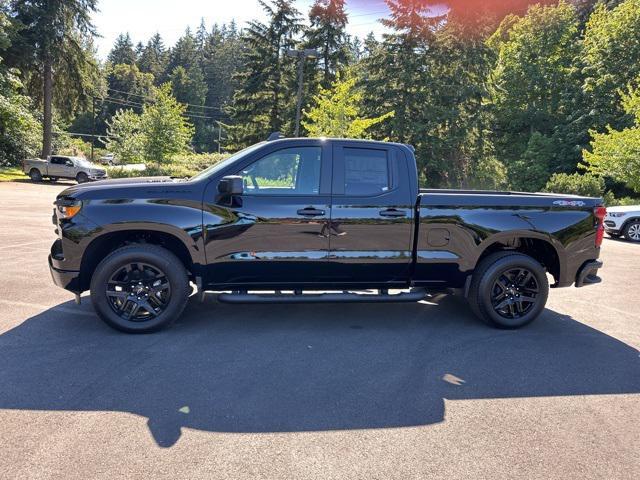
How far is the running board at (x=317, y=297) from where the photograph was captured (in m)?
4.80

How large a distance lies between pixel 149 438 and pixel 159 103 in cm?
3455

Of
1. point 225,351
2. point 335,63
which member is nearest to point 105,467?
point 225,351

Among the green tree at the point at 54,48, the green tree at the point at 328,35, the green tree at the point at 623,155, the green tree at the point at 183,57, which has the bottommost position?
the green tree at the point at 623,155

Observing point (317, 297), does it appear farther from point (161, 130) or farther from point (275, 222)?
point (161, 130)

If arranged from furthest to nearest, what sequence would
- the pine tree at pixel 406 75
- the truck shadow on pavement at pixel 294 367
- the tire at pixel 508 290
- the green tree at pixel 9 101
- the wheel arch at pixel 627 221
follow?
the pine tree at pixel 406 75, the green tree at pixel 9 101, the wheel arch at pixel 627 221, the tire at pixel 508 290, the truck shadow on pavement at pixel 294 367

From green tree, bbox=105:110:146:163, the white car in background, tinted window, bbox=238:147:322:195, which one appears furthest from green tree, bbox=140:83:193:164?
tinted window, bbox=238:147:322:195

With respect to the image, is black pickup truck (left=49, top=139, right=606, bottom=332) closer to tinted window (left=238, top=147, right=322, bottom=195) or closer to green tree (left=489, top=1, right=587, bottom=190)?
tinted window (left=238, top=147, right=322, bottom=195)

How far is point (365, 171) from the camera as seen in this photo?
509cm

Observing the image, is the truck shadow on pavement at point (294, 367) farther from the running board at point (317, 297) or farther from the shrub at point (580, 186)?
the shrub at point (580, 186)

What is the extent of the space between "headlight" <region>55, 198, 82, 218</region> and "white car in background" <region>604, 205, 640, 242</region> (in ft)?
46.5

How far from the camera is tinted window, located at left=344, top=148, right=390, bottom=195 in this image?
5016mm

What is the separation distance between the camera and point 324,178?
4.97 metres

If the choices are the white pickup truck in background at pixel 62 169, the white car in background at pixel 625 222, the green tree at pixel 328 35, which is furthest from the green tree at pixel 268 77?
the white car in background at pixel 625 222

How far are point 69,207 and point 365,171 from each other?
2920 mm
